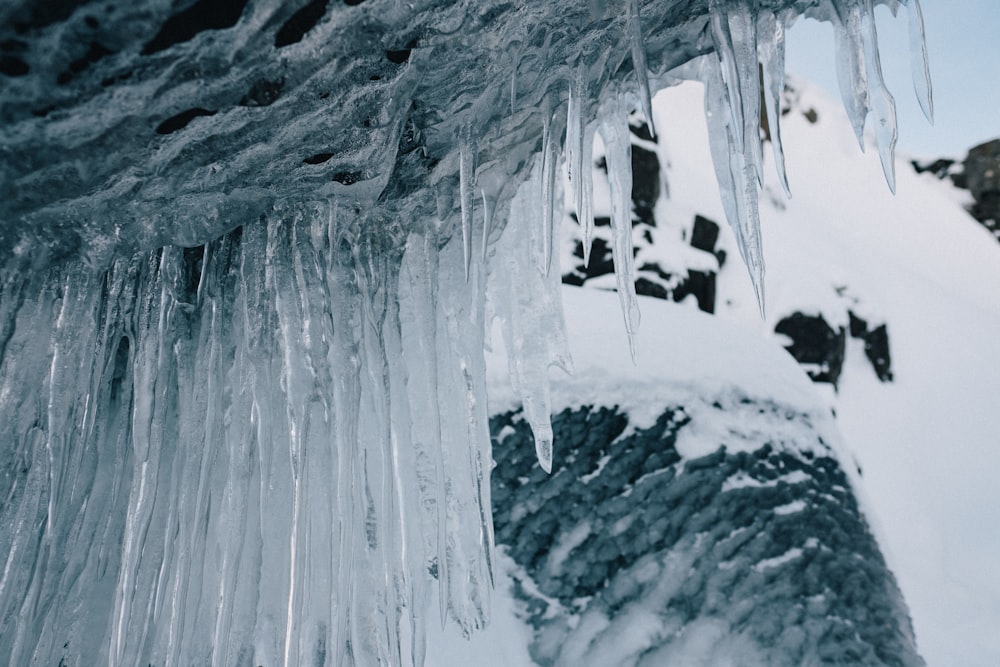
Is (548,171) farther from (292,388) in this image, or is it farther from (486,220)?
(292,388)

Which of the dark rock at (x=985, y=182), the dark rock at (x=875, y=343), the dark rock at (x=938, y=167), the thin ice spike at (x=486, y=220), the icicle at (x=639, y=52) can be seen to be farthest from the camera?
the dark rock at (x=938, y=167)

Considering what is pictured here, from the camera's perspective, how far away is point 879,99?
1583mm

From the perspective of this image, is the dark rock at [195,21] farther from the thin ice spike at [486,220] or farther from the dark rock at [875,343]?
the dark rock at [875,343]

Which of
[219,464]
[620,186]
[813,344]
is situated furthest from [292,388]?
[813,344]

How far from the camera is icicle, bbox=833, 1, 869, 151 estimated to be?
153cm

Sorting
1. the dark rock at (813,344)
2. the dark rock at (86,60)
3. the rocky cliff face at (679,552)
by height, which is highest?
the dark rock at (813,344)

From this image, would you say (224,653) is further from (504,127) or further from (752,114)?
(752,114)

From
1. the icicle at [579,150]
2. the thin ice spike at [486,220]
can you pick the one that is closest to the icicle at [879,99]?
the icicle at [579,150]

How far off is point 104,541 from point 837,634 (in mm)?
2872

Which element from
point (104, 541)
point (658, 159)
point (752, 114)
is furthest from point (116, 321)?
point (658, 159)

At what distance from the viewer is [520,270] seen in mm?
2205

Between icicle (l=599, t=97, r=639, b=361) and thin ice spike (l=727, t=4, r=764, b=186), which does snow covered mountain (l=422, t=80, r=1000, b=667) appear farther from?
thin ice spike (l=727, t=4, r=764, b=186)

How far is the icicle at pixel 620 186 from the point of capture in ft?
5.91

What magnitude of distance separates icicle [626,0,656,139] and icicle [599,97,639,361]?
12.7 inches
